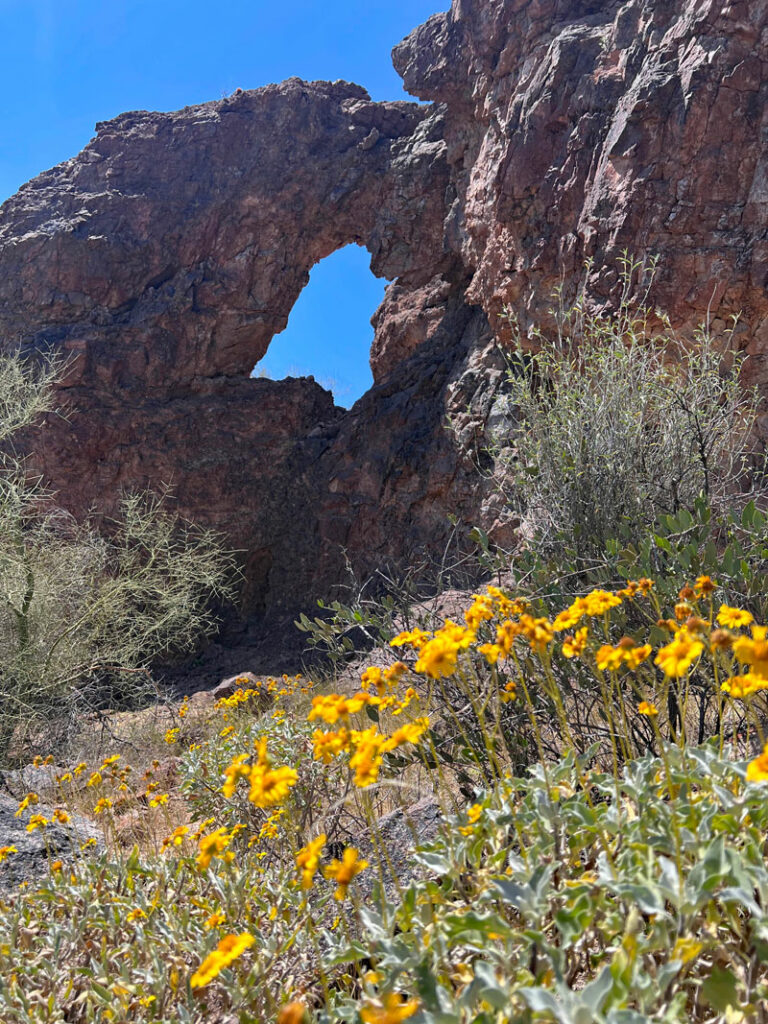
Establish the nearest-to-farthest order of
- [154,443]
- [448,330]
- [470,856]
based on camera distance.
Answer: [470,856]
[448,330]
[154,443]

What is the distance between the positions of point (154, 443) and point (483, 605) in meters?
9.81

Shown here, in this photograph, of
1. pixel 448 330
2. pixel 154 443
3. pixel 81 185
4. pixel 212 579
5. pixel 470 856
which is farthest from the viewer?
pixel 81 185

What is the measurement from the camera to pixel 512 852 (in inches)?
47.6

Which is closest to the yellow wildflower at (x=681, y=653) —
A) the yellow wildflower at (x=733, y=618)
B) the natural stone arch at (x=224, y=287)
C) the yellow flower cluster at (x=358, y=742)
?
the yellow wildflower at (x=733, y=618)

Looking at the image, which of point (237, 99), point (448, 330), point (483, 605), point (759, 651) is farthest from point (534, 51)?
point (759, 651)

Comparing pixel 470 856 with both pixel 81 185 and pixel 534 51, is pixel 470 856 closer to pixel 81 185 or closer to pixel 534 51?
pixel 534 51

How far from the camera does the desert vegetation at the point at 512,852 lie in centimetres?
91

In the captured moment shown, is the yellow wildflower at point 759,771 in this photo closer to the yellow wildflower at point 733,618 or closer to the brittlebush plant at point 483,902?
the brittlebush plant at point 483,902

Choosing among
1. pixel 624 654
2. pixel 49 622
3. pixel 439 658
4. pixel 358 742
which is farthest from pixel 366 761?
pixel 49 622

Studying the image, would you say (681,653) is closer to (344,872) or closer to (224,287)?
(344,872)

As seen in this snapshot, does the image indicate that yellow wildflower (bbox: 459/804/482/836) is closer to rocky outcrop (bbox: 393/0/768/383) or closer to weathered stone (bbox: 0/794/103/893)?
weathered stone (bbox: 0/794/103/893)

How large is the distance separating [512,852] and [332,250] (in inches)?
448

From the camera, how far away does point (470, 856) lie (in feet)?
4.00

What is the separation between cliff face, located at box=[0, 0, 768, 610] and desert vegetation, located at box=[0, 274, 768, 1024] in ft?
16.5
